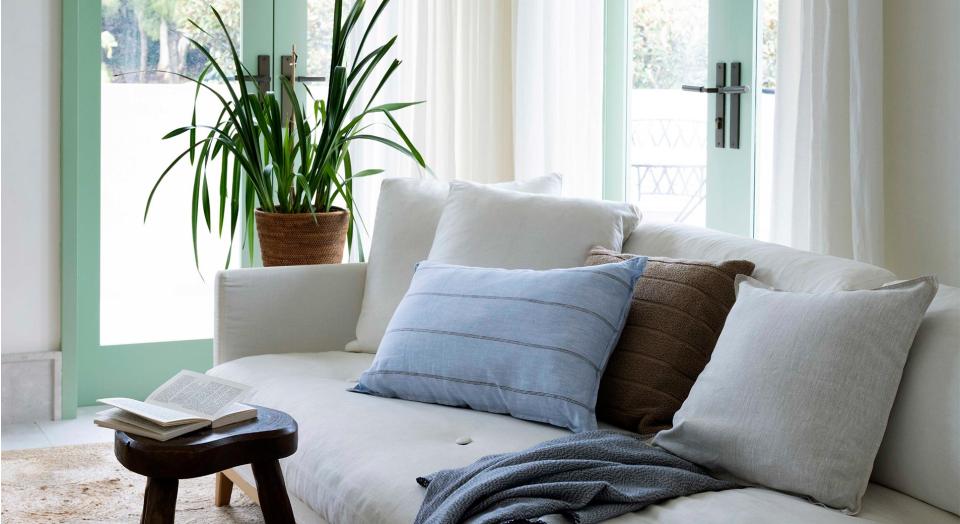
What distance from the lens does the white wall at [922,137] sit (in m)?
2.46

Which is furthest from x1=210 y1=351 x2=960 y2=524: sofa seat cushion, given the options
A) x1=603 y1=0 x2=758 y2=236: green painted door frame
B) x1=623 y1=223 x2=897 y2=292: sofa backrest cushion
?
x1=603 y1=0 x2=758 y2=236: green painted door frame

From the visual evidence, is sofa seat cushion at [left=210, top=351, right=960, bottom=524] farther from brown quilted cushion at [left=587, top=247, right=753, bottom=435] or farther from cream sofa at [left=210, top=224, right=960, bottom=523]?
brown quilted cushion at [left=587, top=247, right=753, bottom=435]

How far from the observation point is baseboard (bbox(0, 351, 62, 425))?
386 cm

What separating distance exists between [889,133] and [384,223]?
147cm

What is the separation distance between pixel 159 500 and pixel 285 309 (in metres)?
1.08

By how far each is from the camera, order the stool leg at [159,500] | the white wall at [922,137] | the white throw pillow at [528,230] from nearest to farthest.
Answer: the stool leg at [159,500] → the white wall at [922,137] → the white throw pillow at [528,230]

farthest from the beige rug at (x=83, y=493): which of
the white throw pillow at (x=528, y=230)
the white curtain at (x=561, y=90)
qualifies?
Answer: the white curtain at (x=561, y=90)

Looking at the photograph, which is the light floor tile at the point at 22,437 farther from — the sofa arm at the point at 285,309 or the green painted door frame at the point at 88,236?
the sofa arm at the point at 285,309

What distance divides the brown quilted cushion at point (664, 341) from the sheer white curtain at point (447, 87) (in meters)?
2.06

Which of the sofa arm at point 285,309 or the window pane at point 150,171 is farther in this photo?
the window pane at point 150,171

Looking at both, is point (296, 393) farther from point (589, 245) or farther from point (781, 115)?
point (781, 115)

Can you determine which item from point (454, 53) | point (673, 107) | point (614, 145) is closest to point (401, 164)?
point (454, 53)

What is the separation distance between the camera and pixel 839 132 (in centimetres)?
264

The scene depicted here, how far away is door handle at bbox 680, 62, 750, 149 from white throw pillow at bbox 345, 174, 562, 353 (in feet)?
2.13
